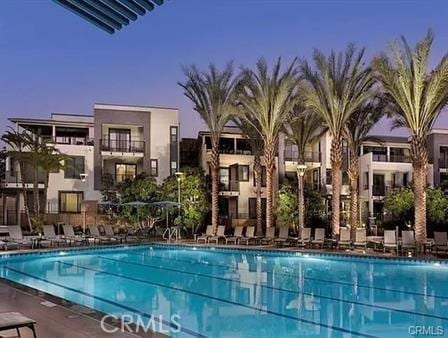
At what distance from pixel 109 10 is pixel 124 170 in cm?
3197

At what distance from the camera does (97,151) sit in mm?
35500

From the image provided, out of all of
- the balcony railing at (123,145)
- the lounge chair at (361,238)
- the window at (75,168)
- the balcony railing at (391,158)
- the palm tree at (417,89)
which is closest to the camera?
the palm tree at (417,89)

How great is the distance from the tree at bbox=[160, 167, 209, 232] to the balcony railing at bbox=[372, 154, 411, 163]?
14.8 metres

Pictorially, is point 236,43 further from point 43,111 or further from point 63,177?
point 43,111

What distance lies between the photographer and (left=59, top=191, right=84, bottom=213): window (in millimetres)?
34875

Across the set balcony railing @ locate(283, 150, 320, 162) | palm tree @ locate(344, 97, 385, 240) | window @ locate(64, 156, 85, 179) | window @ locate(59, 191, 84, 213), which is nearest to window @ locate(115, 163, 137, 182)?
window @ locate(64, 156, 85, 179)

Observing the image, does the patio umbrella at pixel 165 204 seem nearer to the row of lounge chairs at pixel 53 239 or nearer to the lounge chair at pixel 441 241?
the row of lounge chairs at pixel 53 239

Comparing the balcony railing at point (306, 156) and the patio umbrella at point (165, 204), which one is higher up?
the balcony railing at point (306, 156)

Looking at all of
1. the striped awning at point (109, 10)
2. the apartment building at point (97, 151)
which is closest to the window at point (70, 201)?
the apartment building at point (97, 151)

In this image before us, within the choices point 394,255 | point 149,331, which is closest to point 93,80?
point 394,255

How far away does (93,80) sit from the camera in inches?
1443

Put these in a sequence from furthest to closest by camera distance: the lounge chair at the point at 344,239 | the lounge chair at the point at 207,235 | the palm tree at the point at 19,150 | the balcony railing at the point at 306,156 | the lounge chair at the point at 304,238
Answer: the balcony railing at the point at 306,156, the palm tree at the point at 19,150, the lounge chair at the point at 207,235, the lounge chair at the point at 304,238, the lounge chair at the point at 344,239

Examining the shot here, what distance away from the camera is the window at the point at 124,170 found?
36.6m

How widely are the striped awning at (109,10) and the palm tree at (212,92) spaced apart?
21.4 m
